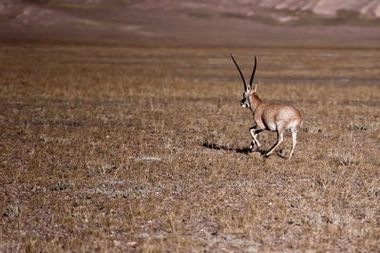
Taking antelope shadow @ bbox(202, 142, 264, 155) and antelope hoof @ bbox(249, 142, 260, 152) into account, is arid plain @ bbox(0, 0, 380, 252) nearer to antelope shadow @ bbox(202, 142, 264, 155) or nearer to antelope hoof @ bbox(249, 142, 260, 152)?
antelope shadow @ bbox(202, 142, 264, 155)

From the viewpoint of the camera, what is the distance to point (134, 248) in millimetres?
8414

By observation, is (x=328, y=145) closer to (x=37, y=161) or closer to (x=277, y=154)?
(x=277, y=154)

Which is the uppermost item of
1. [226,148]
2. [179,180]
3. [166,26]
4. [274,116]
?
[274,116]

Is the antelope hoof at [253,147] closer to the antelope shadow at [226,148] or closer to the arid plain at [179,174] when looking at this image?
the antelope shadow at [226,148]

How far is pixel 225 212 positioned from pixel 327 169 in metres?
3.97

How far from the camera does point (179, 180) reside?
1224 cm

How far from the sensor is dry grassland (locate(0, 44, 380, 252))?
887 cm

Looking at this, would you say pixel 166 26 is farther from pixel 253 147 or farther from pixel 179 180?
pixel 179 180

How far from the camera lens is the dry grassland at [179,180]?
8867 millimetres

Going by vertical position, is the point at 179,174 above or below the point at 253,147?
below

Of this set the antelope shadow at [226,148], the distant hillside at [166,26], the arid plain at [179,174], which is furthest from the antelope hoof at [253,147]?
the distant hillside at [166,26]

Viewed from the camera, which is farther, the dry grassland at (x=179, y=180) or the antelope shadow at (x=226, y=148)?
the antelope shadow at (x=226, y=148)

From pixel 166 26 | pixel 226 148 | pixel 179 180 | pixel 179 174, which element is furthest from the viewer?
pixel 166 26

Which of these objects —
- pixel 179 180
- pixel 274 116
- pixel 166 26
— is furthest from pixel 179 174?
pixel 166 26
